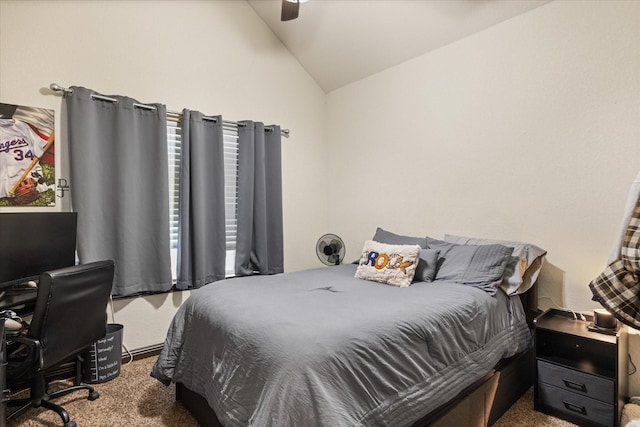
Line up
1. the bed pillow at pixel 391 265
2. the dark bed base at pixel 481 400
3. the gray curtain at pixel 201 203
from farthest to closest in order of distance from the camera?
the gray curtain at pixel 201 203, the bed pillow at pixel 391 265, the dark bed base at pixel 481 400

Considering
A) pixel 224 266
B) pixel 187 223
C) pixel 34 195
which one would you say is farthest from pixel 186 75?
pixel 224 266

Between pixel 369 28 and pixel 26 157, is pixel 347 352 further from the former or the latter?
pixel 369 28

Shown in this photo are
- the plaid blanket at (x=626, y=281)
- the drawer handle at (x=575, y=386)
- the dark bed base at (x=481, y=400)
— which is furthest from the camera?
the drawer handle at (x=575, y=386)

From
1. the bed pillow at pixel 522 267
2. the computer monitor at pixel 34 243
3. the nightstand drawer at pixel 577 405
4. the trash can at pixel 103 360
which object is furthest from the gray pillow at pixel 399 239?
the computer monitor at pixel 34 243

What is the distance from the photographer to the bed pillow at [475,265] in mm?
2235

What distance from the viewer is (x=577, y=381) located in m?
1.97

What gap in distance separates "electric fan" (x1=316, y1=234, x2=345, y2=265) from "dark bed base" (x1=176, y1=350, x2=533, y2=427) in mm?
1743

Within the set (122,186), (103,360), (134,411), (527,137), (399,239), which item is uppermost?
(527,137)

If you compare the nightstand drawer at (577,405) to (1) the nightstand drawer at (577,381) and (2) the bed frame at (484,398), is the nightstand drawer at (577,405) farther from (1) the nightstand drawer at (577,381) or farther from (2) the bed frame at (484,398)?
(2) the bed frame at (484,398)

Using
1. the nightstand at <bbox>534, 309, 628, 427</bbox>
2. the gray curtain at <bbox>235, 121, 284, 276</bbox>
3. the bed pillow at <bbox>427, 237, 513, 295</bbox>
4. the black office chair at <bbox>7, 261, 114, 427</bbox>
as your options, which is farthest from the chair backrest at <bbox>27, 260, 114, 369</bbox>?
the nightstand at <bbox>534, 309, 628, 427</bbox>

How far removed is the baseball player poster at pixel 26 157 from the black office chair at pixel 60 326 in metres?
0.90

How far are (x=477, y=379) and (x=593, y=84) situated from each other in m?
1.96

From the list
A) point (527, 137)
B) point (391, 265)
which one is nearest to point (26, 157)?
point (391, 265)

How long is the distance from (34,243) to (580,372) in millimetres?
3353
